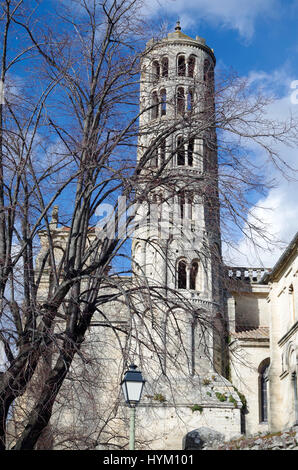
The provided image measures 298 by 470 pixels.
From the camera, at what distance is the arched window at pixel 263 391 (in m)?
39.8

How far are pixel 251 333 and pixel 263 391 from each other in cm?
356

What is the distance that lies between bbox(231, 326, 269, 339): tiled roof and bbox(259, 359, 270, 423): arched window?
61.0 inches

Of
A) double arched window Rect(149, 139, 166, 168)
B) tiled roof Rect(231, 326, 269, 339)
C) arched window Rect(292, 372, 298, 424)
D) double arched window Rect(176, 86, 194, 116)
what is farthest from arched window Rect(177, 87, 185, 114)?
tiled roof Rect(231, 326, 269, 339)

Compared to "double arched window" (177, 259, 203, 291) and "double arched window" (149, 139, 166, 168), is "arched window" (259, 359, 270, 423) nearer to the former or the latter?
"double arched window" (177, 259, 203, 291)

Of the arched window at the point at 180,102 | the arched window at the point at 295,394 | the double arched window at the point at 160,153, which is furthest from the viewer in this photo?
the arched window at the point at 295,394

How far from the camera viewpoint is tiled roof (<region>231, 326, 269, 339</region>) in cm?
4125

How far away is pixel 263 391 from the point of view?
4091cm

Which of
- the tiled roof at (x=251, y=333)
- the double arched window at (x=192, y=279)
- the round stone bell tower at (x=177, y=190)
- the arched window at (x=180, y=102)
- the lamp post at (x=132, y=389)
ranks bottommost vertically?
the lamp post at (x=132, y=389)

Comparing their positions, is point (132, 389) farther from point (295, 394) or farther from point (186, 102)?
point (295, 394)

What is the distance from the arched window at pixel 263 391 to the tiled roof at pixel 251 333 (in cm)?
155

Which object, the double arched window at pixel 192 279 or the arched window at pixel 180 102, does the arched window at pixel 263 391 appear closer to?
the double arched window at pixel 192 279

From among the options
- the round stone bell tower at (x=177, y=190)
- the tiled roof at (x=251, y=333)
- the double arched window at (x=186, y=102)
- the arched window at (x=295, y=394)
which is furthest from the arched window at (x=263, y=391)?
the double arched window at (x=186, y=102)

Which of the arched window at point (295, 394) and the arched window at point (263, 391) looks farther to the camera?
the arched window at point (263, 391)
